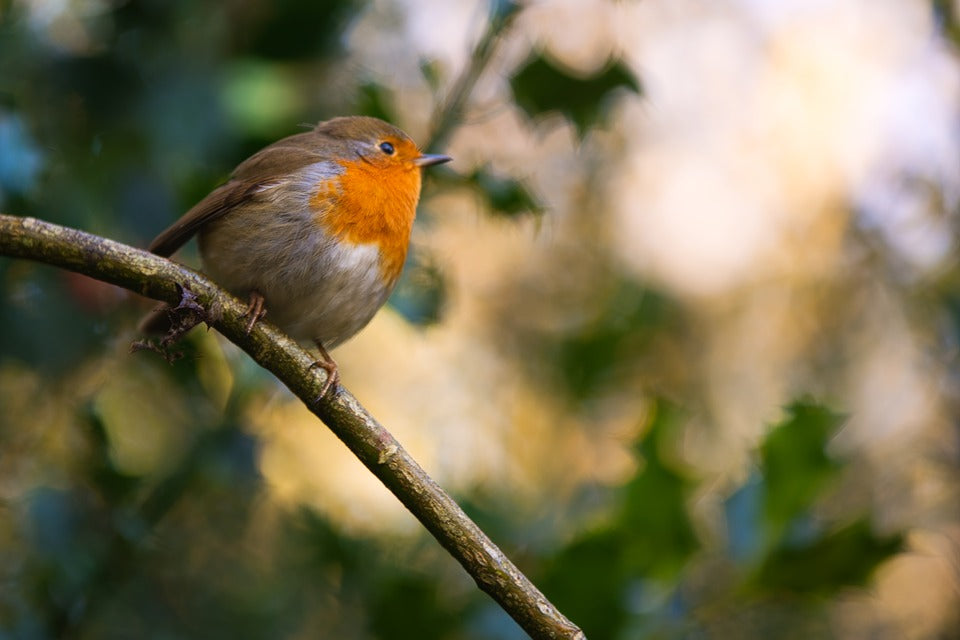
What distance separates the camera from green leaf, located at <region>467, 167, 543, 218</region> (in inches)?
127

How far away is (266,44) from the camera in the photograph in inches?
146

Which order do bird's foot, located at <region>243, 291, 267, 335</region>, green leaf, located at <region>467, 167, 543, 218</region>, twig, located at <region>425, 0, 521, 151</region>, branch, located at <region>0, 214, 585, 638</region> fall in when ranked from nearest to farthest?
branch, located at <region>0, 214, 585, 638</region>
bird's foot, located at <region>243, 291, 267, 335</region>
green leaf, located at <region>467, 167, 543, 218</region>
twig, located at <region>425, 0, 521, 151</region>

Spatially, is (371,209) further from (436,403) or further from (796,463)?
(436,403)

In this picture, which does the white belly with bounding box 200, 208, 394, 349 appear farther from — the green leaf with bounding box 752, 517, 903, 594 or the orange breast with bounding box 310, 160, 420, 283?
the green leaf with bounding box 752, 517, 903, 594

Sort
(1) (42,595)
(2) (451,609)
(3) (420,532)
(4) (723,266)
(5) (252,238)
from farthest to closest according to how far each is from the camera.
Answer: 1. (4) (723,266)
2. (3) (420,532)
3. (2) (451,609)
4. (1) (42,595)
5. (5) (252,238)

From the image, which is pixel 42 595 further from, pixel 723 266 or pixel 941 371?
pixel 723 266

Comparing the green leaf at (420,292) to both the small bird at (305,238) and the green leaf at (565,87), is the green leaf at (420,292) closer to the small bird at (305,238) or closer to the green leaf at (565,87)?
the small bird at (305,238)

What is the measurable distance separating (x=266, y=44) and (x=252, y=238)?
117 centimetres

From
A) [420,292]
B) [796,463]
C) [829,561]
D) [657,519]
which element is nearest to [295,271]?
[420,292]

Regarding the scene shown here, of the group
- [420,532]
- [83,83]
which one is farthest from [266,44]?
[420,532]

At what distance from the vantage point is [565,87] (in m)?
3.46

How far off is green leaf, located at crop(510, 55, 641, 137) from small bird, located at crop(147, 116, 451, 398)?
668mm

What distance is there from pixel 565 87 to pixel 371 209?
0.89 metres

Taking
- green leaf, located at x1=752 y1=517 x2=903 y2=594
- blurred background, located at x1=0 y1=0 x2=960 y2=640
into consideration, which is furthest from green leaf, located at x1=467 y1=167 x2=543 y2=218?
green leaf, located at x1=752 y1=517 x2=903 y2=594
